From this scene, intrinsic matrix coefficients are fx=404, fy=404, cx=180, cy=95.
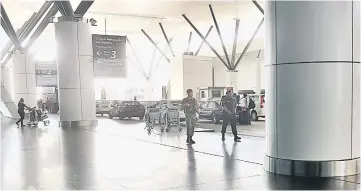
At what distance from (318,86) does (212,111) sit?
1577 cm

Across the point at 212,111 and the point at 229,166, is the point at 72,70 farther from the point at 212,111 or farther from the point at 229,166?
the point at 229,166

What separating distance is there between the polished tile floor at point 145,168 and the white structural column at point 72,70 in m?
7.40

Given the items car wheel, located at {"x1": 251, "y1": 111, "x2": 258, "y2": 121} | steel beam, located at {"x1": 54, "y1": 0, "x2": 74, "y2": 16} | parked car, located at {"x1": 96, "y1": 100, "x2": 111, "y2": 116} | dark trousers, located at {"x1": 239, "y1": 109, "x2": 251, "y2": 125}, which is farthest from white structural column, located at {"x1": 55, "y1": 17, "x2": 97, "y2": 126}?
parked car, located at {"x1": 96, "y1": 100, "x2": 111, "y2": 116}

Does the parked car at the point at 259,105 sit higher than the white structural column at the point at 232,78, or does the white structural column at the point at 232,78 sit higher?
the white structural column at the point at 232,78

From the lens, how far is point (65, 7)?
18578mm

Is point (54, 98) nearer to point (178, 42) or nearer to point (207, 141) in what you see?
point (178, 42)

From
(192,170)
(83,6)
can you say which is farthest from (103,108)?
(192,170)

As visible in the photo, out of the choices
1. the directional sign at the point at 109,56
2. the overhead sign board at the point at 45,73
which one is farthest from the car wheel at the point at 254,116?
the overhead sign board at the point at 45,73

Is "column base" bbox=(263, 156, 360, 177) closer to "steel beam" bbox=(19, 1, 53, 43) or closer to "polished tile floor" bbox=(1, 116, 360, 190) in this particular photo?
"polished tile floor" bbox=(1, 116, 360, 190)

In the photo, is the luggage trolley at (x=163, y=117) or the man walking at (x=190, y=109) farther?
the luggage trolley at (x=163, y=117)

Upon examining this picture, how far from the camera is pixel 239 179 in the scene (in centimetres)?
661

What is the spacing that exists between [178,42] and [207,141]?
1254 inches

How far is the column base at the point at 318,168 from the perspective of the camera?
6.59 m

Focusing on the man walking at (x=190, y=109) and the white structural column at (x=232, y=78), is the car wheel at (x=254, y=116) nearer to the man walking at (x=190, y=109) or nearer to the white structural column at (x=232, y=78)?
the man walking at (x=190, y=109)
